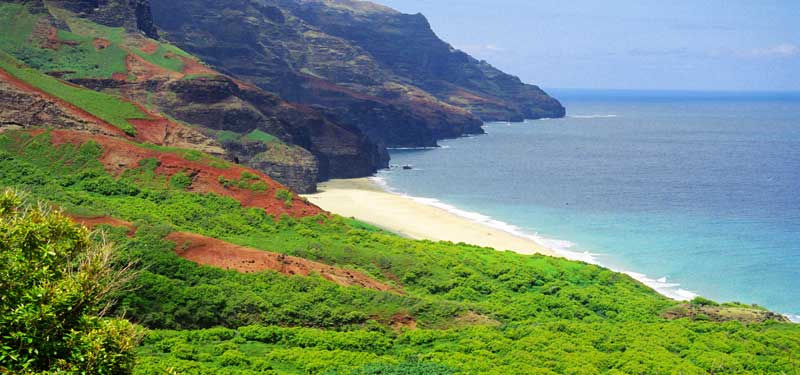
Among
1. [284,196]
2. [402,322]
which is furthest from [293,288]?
[284,196]

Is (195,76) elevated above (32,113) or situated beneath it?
elevated above

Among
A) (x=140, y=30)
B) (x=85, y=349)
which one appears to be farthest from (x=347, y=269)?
(x=140, y=30)

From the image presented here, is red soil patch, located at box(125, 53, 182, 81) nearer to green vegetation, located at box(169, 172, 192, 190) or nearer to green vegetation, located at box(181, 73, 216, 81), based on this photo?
green vegetation, located at box(181, 73, 216, 81)

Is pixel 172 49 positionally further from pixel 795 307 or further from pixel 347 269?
pixel 795 307

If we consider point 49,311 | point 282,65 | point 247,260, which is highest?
point 282,65

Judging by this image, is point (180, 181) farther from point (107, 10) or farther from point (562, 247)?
point (107, 10)

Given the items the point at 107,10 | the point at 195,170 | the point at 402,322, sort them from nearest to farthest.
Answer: the point at 402,322 → the point at 195,170 → the point at 107,10

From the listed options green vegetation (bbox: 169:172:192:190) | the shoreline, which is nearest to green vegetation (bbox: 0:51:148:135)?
green vegetation (bbox: 169:172:192:190)
